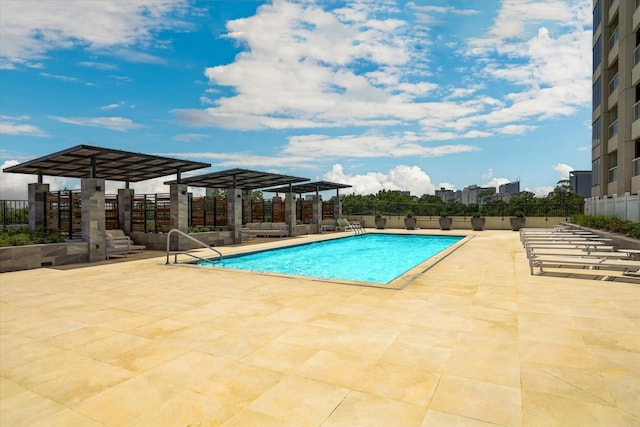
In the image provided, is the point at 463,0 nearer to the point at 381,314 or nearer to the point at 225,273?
the point at 381,314

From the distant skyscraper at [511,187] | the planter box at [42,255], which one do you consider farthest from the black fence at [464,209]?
the distant skyscraper at [511,187]

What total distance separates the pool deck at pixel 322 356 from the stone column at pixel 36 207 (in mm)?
8838

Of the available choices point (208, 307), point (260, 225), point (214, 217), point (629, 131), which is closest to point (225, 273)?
point (208, 307)

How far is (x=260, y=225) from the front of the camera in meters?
21.3

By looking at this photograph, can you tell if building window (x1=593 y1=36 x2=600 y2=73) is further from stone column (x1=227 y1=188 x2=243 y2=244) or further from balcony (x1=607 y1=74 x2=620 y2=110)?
stone column (x1=227 y1=188 x2=243 y2=244)

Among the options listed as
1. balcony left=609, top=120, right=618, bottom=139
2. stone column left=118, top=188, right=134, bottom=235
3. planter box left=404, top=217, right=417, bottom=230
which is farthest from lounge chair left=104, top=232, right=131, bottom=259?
balcony left=609, top=120, right=618, bottom=139

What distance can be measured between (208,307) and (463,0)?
10623mm

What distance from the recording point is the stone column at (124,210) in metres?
16.0

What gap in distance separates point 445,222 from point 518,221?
496cm

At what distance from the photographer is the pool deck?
8.96 ft

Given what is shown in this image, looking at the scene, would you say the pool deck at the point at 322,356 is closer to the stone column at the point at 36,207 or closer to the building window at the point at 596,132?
the stone column at the point at 36,207

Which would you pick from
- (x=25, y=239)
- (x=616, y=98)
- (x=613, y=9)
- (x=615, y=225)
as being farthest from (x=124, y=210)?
(x=613, y=9)

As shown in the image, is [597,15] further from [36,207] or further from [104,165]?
[36,207]

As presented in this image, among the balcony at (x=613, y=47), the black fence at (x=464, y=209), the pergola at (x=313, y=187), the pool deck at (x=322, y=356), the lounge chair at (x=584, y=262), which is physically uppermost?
the balcony at (x=613, y=47)
